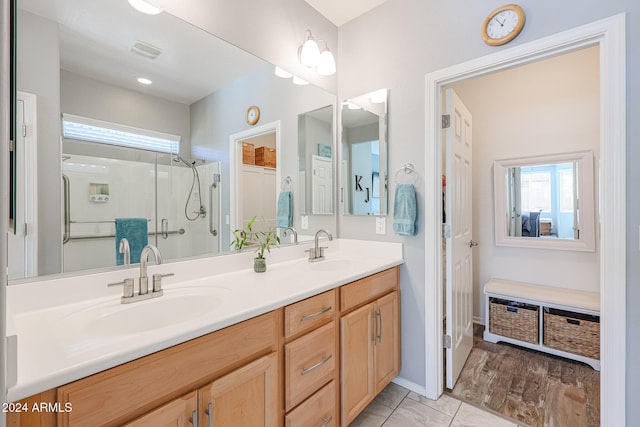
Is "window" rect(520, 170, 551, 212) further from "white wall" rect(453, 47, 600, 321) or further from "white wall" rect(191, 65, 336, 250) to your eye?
"white wall" rect(191, 65, 336, 250)

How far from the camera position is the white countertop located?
679 mm

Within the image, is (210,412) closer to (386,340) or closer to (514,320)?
(386,340)

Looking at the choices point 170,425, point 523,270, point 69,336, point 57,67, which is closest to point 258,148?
point 57,67

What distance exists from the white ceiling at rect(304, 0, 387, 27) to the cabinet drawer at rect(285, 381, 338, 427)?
2303 mm

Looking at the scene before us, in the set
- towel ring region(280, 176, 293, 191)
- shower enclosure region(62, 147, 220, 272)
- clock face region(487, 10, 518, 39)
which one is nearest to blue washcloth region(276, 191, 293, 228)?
towel ring region(280, 176, 293, 191)

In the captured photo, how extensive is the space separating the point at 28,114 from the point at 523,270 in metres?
3.42

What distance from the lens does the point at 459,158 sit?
207 centimetres

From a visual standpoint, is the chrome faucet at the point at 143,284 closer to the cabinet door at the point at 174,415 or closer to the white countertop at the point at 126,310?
the white countertop at the point at 126,310

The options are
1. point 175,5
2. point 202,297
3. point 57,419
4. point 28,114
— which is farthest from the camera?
point 175,5

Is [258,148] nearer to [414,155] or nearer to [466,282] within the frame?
[414,155]

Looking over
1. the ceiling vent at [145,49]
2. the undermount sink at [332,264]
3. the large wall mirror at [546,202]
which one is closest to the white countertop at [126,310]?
the undermount sink at [332,264]

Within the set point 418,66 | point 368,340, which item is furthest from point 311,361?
point 418,66

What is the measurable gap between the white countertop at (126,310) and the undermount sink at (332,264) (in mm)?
111

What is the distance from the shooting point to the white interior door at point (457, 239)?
1.89m
